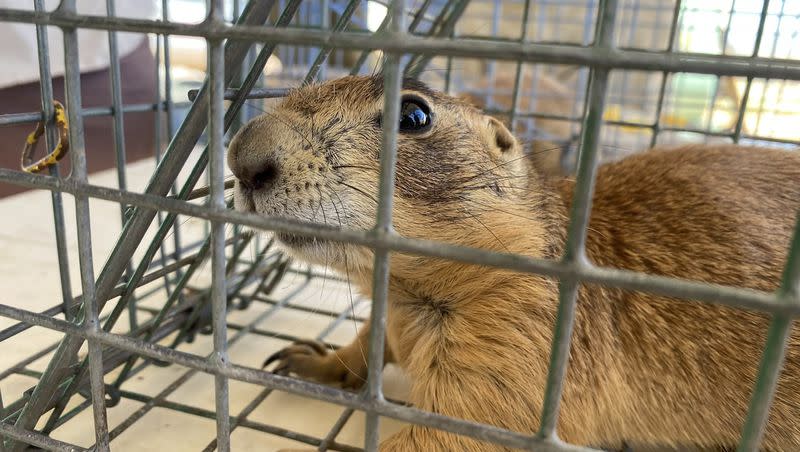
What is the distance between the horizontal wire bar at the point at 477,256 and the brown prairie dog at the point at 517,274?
0.84 feet

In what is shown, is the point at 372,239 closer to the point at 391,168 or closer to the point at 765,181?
the point at 391,168

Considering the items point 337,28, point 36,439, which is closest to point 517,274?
point 337,28

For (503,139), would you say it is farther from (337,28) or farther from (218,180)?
(218,180)

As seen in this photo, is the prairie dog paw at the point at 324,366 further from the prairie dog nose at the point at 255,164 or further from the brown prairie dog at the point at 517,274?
the prairie dog nose at the point at 255,164

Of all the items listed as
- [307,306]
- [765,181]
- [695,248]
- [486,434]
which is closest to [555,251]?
[695,248]

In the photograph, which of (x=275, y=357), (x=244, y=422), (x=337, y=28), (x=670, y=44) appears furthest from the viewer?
(x=670, y=44)

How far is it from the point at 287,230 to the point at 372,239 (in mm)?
132

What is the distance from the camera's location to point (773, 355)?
2.22 ft

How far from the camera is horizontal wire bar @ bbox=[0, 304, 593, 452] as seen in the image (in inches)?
31.2

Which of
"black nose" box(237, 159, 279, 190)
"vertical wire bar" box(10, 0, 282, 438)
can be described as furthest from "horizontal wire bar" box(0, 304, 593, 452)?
"black nose" box(237, 159, 279, 190)

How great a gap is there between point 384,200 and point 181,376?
1250 mm

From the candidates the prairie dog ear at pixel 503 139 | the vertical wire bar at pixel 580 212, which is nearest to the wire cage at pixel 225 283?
the vertical wire bar at pixel 580 212

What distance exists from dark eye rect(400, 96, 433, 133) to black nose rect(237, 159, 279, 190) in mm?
363

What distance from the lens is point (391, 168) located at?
77cm
